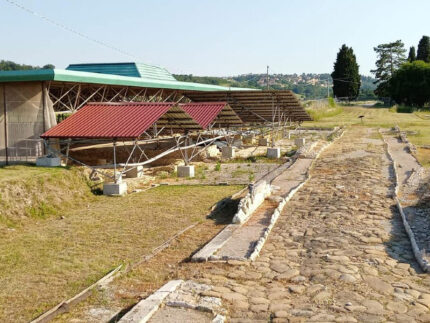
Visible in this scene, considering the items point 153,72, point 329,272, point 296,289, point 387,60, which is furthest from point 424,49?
point 296,289

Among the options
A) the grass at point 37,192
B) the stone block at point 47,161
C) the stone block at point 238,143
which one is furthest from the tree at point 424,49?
the grass at point 37,192

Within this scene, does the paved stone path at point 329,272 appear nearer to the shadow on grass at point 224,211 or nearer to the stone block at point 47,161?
the shadow on grass at point 224,211

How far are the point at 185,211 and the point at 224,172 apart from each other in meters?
6.65

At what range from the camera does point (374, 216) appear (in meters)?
10.4

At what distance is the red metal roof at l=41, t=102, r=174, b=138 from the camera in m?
14.1

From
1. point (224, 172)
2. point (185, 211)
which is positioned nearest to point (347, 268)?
point (185, 211)

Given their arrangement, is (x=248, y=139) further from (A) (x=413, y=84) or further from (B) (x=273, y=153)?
(A) (x=413, y=84)

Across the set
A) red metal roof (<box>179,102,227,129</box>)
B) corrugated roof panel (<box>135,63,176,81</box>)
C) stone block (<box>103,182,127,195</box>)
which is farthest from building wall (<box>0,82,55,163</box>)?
corrugated roof panel (<box>135,63,176,81</box>)

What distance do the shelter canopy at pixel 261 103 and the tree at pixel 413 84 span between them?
1660 inches

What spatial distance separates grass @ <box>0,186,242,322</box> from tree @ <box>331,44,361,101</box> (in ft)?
216

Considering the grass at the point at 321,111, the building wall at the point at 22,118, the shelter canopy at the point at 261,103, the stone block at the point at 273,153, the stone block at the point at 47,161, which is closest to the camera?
the stone block at the point at 47,161

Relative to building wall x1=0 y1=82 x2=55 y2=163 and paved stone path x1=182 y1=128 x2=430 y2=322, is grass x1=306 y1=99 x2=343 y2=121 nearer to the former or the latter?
building wall x1=0 y1=82 x2=55 y2=163

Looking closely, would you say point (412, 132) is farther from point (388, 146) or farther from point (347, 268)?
point (347, 268)

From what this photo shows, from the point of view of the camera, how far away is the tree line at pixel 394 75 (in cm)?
6362
